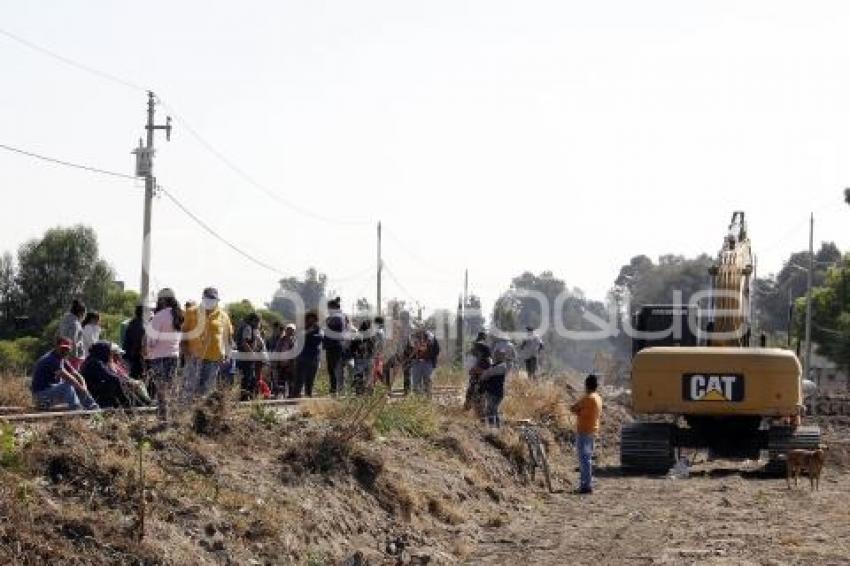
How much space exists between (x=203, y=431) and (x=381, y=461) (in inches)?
100.0

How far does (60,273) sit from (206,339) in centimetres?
5585

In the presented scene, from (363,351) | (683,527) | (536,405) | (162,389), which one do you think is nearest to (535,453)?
(363,351)

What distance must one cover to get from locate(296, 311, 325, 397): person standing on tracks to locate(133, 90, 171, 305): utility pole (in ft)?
56.2

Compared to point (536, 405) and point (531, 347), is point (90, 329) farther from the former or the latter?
point (531, 347)

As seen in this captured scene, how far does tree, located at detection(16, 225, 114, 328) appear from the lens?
73250mm

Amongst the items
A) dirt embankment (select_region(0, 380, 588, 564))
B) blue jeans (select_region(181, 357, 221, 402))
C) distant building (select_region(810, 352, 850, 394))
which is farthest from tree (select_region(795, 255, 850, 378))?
blue jeans (select_region(181, 357, 221, 402))

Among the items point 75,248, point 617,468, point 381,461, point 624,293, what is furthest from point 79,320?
point 624,293

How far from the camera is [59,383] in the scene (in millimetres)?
19219

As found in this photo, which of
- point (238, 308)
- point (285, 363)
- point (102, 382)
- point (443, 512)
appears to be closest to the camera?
point (443, 512)

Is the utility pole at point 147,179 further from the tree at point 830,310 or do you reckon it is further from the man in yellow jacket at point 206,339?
the tree at point 830,310

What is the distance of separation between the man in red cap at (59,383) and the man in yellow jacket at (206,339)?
155cm

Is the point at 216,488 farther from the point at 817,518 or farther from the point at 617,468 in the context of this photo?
the point at 617,468

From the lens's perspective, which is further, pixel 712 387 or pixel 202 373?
pixel 712 387

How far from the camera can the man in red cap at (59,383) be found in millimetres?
18969
